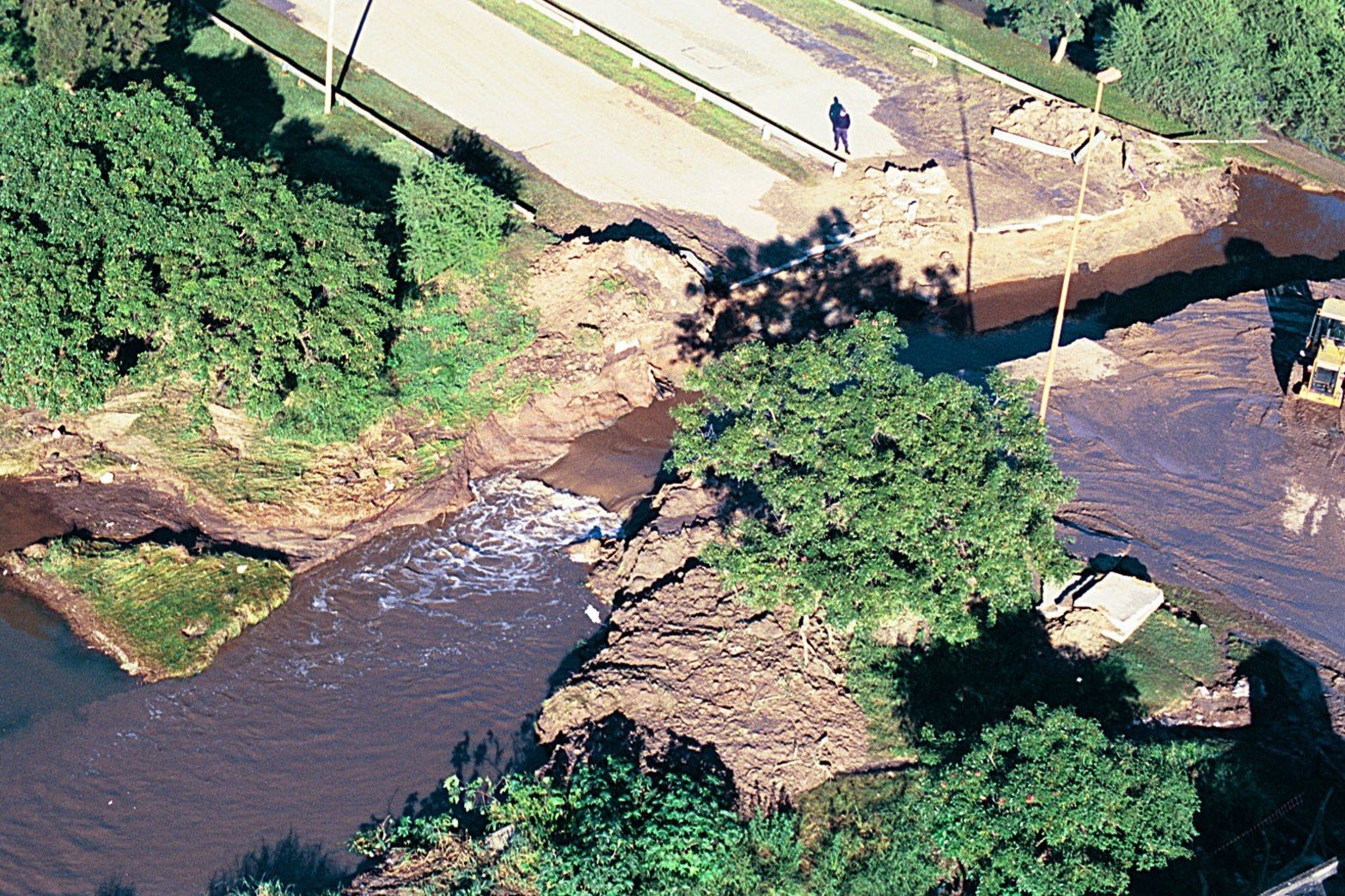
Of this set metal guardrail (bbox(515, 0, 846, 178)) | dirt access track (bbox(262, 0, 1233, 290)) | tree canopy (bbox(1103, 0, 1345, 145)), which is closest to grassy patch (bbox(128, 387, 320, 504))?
dirt access track (bbox(262, 0, 1233, 290))

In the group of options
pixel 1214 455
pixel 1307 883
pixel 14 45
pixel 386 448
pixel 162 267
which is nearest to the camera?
pixel 1307 883

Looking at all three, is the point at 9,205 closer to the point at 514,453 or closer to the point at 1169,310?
the point at 514,453

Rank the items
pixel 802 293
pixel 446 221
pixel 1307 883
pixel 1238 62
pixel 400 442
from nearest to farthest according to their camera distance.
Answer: pixel 1307 883 → pixel 400 442 → pixel 446 221 → pixel 802 293 → pixel 1238 62

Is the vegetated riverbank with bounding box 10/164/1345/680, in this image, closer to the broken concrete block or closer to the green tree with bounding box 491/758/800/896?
the green tree with bounding box 491/758/800/896

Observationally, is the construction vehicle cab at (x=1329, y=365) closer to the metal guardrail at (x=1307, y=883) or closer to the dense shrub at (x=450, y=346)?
the metal guardrail at (x=1307, y=883)

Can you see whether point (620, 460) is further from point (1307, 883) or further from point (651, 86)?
point (1307, 883)

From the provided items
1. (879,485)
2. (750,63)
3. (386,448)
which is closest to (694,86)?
(750,63)
